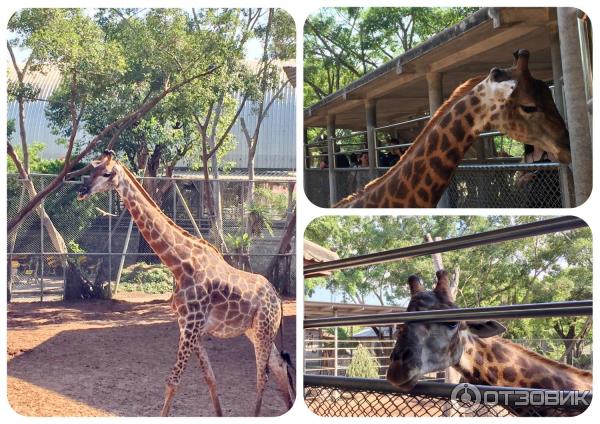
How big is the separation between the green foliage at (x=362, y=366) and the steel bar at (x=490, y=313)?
577cm

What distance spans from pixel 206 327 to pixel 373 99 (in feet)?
8.41

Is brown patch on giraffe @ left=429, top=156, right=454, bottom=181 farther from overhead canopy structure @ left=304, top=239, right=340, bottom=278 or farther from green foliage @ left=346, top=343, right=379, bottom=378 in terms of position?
green foliage @ left=346, top=343, right=379, bottom=378

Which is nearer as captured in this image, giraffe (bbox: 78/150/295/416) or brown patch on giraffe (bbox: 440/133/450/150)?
brown patch on giraffe (bbox: 440/133/450/150)

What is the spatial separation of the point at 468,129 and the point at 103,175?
5.79 feet

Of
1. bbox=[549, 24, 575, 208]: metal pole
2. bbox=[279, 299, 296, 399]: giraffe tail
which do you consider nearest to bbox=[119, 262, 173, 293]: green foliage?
bbox=[279, 299, 296, 399]: giraffe tail

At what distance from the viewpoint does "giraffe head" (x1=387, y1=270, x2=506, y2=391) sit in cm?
237

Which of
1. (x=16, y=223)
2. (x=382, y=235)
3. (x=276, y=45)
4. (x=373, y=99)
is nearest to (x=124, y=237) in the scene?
(x=16, y=223)

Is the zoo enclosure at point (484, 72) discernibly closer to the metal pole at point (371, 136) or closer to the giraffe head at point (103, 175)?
the metal pole at point (371, 136)

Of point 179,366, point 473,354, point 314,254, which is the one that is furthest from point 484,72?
point 179,366

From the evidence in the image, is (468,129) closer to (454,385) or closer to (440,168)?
(440,168)

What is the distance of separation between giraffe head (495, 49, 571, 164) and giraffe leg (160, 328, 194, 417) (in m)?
1.76

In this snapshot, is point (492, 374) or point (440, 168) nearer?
point (492, 374)

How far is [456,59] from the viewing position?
13.0 ft

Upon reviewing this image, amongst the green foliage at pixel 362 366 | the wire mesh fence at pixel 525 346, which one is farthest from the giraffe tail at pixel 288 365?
the green foliage at pixel 362 366
